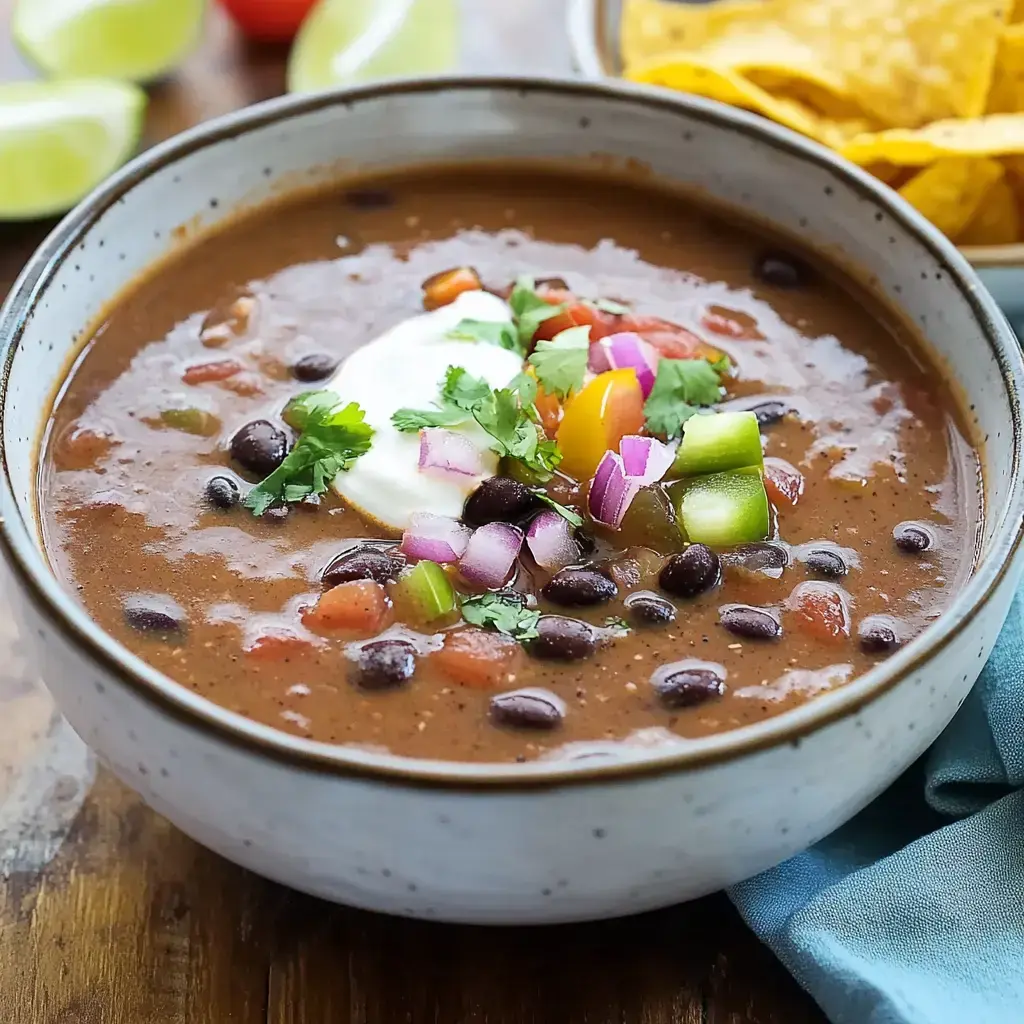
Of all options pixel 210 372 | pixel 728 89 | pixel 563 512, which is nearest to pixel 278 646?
pixel 563 512

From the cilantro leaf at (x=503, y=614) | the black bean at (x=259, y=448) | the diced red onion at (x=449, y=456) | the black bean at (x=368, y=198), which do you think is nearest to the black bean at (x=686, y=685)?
the cilantro leaf at (x=503, y=614)

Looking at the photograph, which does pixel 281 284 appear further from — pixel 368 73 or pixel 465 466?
pixel 368 73

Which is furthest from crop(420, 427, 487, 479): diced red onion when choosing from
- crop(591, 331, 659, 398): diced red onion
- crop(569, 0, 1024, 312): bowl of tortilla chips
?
crop(569, 0, 1024, 312): bowl of tortilla chips

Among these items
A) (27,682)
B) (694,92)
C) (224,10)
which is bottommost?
(27,682)

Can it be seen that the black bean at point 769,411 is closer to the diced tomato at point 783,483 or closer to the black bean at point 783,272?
the diced tomato at point 783,483

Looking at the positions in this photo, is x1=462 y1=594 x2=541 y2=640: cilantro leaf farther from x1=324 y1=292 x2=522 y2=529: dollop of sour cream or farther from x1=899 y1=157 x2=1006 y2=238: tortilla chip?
x1=899 y1=157 x2=1006 y2=238: tortilla chip

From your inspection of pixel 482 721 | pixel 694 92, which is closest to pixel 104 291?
pixel 482 721
